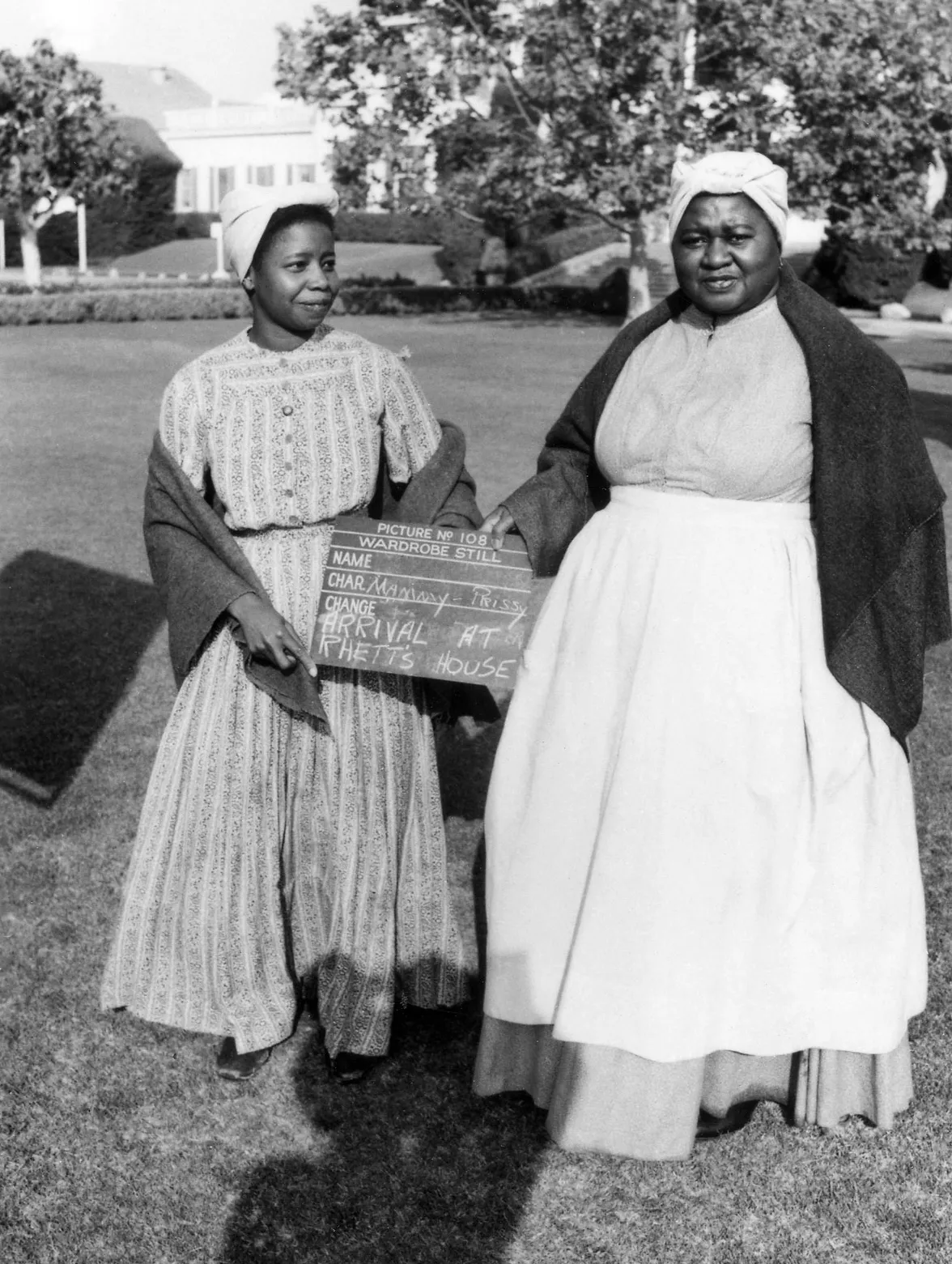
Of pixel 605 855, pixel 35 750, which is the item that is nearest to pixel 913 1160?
pixel 605 855

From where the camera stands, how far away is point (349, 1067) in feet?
12.6

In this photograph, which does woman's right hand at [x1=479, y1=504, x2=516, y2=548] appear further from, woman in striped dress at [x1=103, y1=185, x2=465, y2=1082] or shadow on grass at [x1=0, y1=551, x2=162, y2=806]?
shadow on grass at [x1=0, y1=551, x2=162, y2=806]

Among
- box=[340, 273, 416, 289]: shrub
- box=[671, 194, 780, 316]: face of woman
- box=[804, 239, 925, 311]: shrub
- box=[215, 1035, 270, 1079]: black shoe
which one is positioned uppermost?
box=[671, 194, 780, 316]: face of woman

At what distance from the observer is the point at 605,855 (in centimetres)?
334

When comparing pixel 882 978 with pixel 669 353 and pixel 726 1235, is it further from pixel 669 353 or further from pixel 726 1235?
pixel 669 353

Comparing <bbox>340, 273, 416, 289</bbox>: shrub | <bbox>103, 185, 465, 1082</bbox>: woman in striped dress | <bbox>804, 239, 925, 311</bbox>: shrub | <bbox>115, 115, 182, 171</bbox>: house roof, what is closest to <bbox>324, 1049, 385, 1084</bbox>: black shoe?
<bbox>103, 185, 465, 1082</bbox>: woman in striped dress

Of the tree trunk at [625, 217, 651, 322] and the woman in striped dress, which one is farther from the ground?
the woman in striped dress

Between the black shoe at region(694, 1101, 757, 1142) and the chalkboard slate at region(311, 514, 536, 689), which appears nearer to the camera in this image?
the chalkboard slate at region(311, 514, 536, 689)

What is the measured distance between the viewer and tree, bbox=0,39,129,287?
47.0 metres

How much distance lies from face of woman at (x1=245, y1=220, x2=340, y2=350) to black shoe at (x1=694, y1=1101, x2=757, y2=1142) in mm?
2155

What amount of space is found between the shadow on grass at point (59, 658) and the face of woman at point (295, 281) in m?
2.74

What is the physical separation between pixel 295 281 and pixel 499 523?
2.47ft

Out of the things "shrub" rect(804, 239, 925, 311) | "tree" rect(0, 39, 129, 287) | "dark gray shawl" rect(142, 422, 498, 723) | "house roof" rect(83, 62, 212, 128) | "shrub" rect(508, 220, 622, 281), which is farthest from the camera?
"house roof" rect(83, 62, 212, 128)

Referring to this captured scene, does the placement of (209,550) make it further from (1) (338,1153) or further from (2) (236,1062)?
(1) (338,1153)
